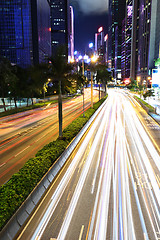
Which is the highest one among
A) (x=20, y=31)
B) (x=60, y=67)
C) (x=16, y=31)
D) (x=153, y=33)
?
(x=153, y=33)

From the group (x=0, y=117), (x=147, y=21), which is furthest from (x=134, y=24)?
(x=0, y=117)

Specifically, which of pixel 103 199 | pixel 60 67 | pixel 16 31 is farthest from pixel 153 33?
pixel 103 199

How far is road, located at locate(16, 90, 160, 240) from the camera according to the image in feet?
28.9

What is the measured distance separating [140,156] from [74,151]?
21.5ft

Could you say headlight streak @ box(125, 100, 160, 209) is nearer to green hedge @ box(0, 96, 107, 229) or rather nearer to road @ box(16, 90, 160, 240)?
road @ box(16, 90, 160, 240)

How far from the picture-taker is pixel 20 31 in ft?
391

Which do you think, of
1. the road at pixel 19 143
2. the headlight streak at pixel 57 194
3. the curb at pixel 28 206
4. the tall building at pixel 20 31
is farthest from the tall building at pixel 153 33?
the curb at pixel 28 206

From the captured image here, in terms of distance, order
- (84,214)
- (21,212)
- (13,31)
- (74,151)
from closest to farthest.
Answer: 1. (21,212)
2. (84,214)
3. (74,151)
4. (13,31)

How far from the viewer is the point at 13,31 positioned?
11881 cm

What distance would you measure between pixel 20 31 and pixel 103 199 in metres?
129

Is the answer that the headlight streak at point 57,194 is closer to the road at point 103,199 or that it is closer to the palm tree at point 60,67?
the road at point 103,199

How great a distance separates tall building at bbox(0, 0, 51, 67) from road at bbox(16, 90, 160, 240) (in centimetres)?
11142

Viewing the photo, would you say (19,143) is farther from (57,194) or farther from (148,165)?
(148,165)

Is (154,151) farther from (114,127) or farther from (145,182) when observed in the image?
(114,127)
